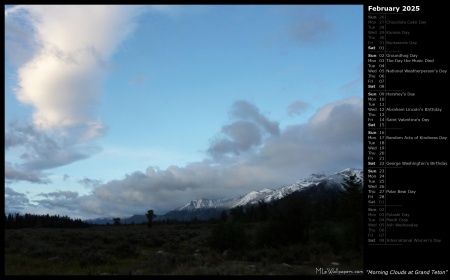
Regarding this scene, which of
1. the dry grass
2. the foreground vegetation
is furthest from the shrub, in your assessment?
the dry grass

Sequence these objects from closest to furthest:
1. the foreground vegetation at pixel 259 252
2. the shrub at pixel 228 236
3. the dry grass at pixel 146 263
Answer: the dry grass at pixel 146 263
the foreground vegetation at pixel 259 252
the shrub at pixel 228 236

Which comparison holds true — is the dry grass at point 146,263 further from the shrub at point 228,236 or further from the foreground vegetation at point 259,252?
the shrub at point 228,236

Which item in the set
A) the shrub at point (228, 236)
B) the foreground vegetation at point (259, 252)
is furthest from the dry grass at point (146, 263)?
the shrub at point (228, 236)

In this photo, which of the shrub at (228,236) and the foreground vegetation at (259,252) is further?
the shrub at (228,236)

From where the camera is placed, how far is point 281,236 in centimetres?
2514

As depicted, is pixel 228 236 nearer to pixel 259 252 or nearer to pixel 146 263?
pixel 259 252

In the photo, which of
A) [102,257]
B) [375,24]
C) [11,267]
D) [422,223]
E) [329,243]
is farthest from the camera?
[329,243]

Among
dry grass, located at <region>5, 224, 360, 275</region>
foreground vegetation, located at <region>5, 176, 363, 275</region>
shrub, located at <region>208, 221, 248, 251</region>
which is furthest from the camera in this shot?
shrub, located at <region>208, 221, 248, 251</region>

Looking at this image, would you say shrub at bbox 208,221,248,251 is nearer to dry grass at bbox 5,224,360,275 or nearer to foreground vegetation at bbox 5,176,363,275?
foreground vegetation at bbox 5,176,363,275

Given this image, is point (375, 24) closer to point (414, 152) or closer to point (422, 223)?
point (414, 152)

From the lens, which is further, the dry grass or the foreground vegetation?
the foreground vegetation

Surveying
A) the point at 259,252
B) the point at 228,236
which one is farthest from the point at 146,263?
the point at 228,236

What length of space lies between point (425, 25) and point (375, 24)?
131cm
